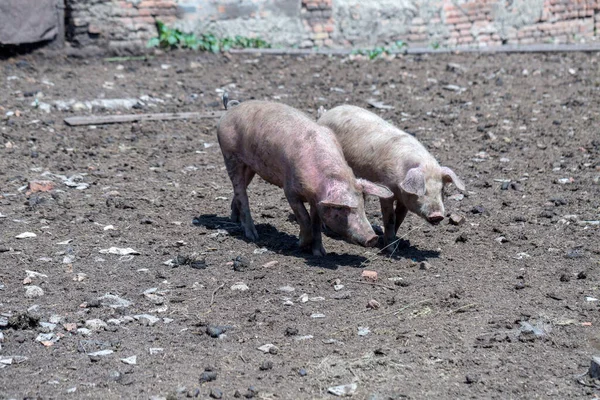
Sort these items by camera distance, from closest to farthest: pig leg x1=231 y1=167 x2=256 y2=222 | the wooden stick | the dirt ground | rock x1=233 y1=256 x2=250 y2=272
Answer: the dirt ground
rock x1=233 y1=256 x2=250 y2=272
pig leg x1=231 y1=167 x2=256 y2=222
the wooden stick

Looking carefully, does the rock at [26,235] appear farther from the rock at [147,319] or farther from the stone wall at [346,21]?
the stone wall at [346,21]

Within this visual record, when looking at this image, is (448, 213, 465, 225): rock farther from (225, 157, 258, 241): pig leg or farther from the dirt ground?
(225, 157, 258, 241): pig leg

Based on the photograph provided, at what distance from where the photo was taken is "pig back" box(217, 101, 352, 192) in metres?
5.88

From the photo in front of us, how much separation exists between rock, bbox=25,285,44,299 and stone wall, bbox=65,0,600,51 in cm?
669

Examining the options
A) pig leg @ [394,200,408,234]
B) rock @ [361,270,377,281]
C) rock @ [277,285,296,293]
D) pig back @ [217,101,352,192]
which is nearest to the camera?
rock @ [277,285,296,293]

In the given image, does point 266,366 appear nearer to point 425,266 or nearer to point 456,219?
point 425,266

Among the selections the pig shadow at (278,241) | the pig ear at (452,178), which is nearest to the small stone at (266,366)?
the pig shadow at (278,241)

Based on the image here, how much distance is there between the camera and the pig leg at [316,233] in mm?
6008

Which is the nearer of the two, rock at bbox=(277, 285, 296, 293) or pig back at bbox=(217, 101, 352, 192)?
rock at bbox=(277, 285, 296, 293)

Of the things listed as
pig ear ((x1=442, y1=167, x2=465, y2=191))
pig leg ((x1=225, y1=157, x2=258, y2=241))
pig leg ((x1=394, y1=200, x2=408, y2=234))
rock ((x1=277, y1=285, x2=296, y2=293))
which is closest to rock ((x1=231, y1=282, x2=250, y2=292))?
rock ((x1=277, y1=285, x2=296, y2=293))

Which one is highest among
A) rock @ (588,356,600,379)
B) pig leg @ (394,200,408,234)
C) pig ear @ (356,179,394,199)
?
pig ear @ (356,179,394,199)

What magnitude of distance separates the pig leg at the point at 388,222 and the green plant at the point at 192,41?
20.7ft

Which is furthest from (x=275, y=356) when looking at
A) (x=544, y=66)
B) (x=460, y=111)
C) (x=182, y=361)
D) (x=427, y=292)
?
(x=544, y=66)

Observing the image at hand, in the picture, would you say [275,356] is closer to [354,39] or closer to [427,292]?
[427,292]
